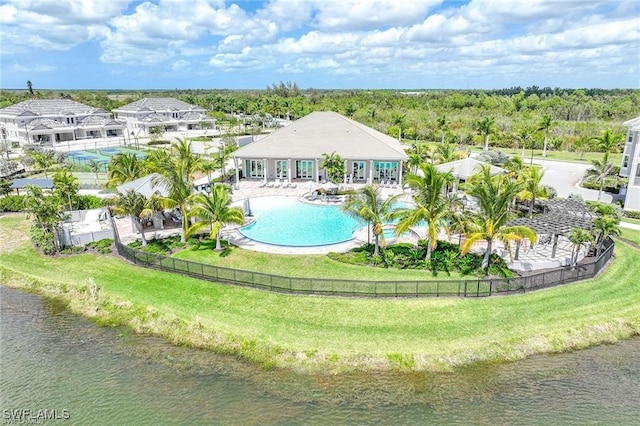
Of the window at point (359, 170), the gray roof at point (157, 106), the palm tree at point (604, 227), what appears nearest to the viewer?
the palm tree at point (604, 227)

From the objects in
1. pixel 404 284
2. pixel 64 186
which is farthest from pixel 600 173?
pixel 64 186

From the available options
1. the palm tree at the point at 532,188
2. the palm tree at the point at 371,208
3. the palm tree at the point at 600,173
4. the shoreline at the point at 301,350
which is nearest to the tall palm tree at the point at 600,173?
the palm tree at the point at 600,173

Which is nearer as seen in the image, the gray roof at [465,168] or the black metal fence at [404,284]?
the black metal fence at [404,284]

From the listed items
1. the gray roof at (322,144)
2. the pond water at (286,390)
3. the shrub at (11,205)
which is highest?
the gray roof at (322,144)

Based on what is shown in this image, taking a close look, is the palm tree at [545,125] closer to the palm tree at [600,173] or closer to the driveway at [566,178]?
the driveway at [566,178]

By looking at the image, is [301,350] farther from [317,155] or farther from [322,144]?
[322,144]

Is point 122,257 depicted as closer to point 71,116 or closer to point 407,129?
point 407,129

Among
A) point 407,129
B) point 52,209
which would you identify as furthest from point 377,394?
Result: point 407,129
